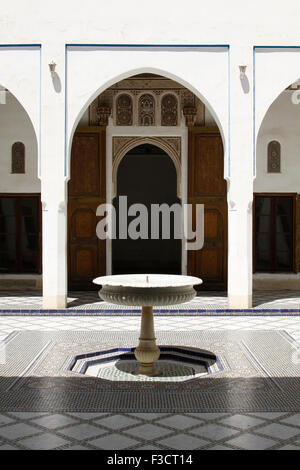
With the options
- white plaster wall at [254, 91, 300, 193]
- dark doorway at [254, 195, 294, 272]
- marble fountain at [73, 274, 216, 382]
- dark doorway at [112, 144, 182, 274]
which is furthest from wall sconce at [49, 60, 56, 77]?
dark doorway at [112, 144, 182, 274]

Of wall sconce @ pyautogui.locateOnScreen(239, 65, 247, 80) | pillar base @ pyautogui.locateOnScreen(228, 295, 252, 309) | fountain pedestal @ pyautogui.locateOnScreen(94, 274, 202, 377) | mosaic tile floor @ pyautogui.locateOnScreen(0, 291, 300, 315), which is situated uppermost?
wall sconce @ pyautogui.locateOnScreen(239, 65, 247, 80)

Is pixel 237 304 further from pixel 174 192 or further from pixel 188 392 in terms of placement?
pixel 174 192

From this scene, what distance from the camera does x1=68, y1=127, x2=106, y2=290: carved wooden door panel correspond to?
7.20m

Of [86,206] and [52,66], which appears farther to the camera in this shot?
[86,206]

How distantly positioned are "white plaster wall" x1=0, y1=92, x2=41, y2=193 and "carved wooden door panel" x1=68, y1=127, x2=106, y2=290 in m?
0.47

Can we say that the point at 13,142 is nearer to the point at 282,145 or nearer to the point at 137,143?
the point at 137,143

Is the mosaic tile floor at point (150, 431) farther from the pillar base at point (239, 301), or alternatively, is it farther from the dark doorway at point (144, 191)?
the dark doorway at point (144, 191)

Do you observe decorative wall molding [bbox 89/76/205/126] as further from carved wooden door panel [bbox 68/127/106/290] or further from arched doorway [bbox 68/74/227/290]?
carved wooden door panel [bbox 68/127/106/290]

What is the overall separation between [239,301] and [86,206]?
7.51ft

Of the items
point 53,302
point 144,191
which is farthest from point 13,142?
point 144,191

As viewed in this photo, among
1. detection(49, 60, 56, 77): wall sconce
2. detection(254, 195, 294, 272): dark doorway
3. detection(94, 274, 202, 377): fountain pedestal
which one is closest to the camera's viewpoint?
detection(94, 274, 202, 377): fountain pedestal

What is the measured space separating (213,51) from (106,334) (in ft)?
9.22

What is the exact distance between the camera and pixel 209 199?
23.7 feet
